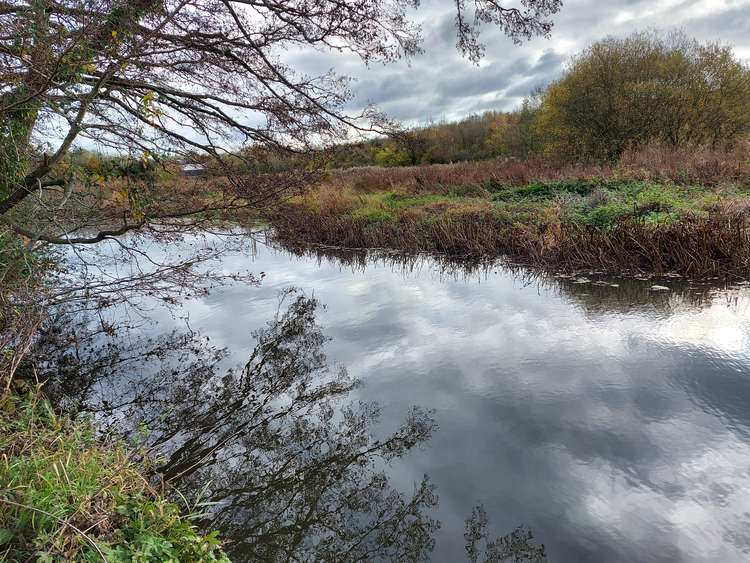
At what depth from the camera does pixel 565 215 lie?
973 cm

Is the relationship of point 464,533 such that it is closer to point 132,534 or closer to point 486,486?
point 486,486

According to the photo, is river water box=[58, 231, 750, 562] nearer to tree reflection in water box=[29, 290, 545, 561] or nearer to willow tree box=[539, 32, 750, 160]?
tree reflection in water box=[29, 290, 545, 561]

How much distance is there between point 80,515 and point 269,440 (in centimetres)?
218

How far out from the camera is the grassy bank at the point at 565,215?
717 centimetres

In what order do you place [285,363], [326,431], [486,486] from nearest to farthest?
[486,486] < [326,431] < [285,363]

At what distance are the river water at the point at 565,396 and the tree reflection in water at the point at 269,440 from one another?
0.62ft

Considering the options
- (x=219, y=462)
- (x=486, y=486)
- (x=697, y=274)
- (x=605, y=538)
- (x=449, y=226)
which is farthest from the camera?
(x=449, y=226)

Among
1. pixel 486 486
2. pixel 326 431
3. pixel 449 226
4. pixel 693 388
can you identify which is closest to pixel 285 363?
pixel 326 431

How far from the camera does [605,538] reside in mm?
2734

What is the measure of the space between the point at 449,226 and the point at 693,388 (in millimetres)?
7193

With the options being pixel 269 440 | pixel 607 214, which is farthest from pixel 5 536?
pixel 607 214

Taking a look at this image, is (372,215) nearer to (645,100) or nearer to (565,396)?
(565,396)

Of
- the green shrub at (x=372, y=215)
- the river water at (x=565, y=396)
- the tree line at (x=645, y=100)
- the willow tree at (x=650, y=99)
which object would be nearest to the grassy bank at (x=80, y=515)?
the river water at (x=565, y=396)

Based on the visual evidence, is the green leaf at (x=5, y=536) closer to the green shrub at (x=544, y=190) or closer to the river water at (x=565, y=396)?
the river water at (x=565, y=396)
